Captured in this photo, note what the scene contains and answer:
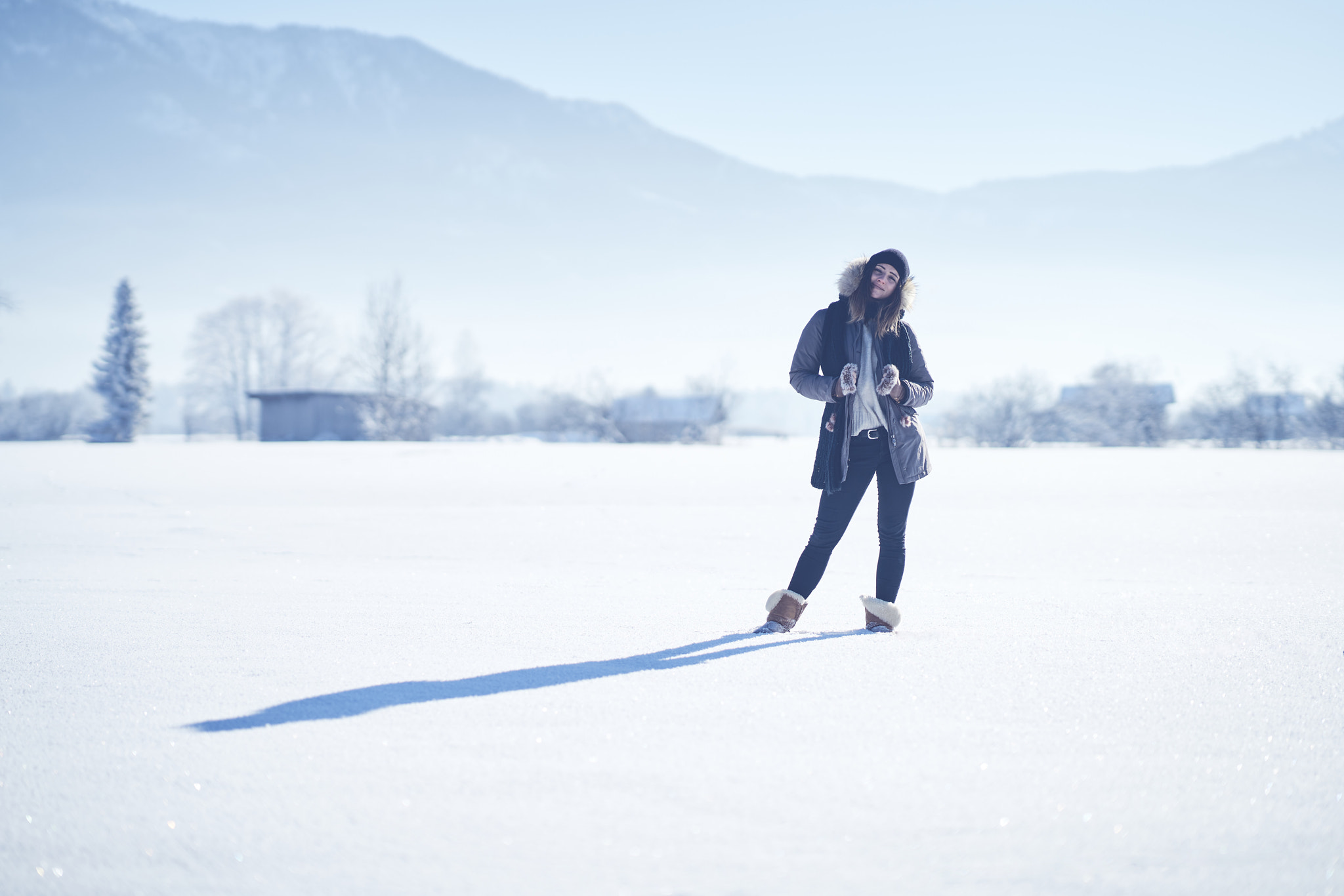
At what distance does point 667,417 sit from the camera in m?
47.9

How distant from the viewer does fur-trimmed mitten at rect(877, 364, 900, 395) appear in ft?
11.6

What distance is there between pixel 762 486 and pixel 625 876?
1309 cm

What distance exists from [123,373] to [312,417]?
16.2 m

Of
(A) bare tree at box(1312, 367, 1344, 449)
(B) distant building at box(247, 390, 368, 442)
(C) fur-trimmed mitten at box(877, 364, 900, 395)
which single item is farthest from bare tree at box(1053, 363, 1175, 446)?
(C) fur-trimmed mitten at box(877, 364, 900, 395)

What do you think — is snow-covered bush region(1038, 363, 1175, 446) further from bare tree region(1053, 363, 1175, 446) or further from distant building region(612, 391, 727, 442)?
distant building region(612, 391, 727, 442)

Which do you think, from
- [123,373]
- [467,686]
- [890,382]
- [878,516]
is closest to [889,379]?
[890,382]

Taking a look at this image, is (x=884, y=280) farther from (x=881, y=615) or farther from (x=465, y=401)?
(x=465, y=401)

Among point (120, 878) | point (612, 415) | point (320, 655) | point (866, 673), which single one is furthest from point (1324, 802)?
point (612, 415)

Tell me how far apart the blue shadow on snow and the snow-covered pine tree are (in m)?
55.2

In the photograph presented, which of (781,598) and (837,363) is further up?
(837,363)

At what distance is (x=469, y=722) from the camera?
2.50m

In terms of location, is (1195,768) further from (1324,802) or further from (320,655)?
(320,655)

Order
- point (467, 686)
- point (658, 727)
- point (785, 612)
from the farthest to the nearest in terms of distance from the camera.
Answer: point (785, 612) < point (467, 686) < point (658, 727)

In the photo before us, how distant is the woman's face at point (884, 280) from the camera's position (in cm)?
364
